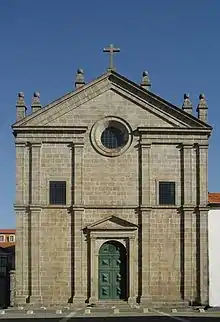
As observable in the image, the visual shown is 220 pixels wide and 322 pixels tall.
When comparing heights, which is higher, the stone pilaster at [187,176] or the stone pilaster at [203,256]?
the stone pilaster at [187,176]

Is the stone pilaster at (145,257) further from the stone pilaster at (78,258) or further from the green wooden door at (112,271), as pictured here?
the stone pilaster at (78,258)

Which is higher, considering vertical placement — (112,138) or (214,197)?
(112,138)

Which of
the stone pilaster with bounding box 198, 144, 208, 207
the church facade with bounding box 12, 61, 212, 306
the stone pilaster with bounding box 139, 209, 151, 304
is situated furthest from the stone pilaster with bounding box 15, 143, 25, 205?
the stone pilaster with bounding box 198, 144, 208, 207

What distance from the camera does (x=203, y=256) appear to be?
32.0 metres

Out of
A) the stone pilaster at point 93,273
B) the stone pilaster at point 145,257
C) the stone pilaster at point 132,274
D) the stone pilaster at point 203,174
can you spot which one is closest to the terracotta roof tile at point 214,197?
the stone pilaster at point 203,174

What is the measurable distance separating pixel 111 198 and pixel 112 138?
3062mm

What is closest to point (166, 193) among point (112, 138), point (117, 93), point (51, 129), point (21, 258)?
point (112, 138)

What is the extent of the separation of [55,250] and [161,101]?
29.6 ft

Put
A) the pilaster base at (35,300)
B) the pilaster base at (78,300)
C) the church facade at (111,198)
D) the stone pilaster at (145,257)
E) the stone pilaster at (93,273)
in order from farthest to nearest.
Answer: the church facade at (111,198) → the stone pilaster at (145,257) → the stone pilaster at (93,273) → the pilaster base at (78,300) → the pilaster base at (35,300)

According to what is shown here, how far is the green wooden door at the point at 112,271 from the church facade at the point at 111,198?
5 centimetres

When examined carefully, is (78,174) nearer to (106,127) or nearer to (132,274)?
(106,127)

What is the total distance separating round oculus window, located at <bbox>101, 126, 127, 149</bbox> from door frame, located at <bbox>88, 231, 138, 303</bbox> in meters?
4.35

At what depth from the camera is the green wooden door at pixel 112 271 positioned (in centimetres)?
3180

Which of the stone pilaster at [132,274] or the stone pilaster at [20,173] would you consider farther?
the stone pilaster at [20,173]
